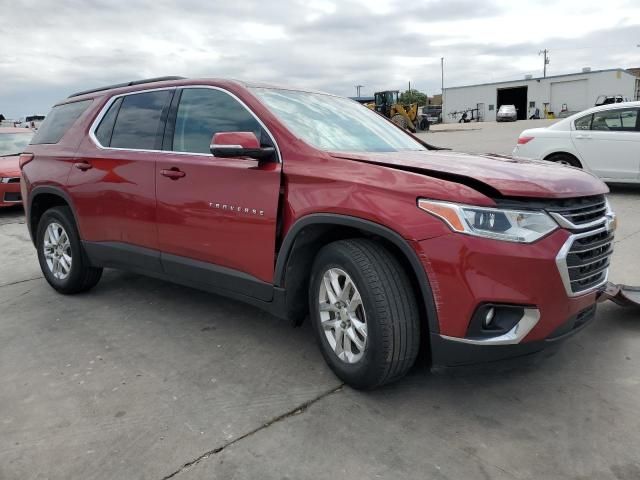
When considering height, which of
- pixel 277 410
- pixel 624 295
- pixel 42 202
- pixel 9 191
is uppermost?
pixel 42 202

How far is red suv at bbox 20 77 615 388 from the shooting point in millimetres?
2484

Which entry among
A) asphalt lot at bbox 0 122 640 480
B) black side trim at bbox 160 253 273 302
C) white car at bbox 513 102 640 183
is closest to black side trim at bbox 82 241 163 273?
black side trim at bbox 160 253 273 302

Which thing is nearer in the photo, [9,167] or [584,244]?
[584,244]

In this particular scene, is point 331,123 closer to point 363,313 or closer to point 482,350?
point 363,313

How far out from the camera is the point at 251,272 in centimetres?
332

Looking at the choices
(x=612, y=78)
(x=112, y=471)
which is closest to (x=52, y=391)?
(x=112, y=471)

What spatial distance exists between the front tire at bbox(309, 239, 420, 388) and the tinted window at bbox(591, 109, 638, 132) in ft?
25.7

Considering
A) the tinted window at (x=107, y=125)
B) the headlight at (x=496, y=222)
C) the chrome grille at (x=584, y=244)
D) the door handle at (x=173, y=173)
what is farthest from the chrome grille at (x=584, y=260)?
the tinted window at (x=107, y=125)

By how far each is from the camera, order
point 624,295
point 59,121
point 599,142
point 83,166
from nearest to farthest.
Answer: point 624,295, point 83,166, point 59,121, point 599,142

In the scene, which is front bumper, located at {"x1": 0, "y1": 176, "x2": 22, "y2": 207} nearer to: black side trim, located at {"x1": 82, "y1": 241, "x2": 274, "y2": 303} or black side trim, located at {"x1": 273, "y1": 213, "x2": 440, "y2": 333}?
black side trim, located at {"x1": 82, "y1": 241, "x2": 274, "y2": 303}

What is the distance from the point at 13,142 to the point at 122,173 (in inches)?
330

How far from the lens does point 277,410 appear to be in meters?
2.83

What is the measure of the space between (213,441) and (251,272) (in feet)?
3.50

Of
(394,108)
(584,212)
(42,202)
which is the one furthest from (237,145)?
(394,108)
